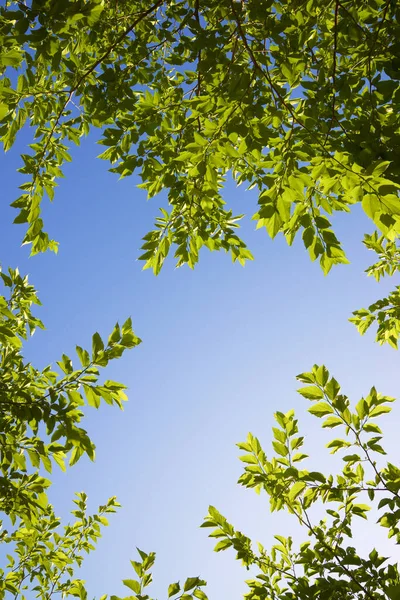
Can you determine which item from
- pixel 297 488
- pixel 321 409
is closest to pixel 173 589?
pixel 297 488

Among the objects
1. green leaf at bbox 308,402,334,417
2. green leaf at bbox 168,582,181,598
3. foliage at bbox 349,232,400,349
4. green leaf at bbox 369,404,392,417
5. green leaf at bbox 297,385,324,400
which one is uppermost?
foliage at bbox 349,232,400,349

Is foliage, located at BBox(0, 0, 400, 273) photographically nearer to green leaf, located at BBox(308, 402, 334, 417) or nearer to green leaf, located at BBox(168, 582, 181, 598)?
green leaf, located at BBox(308, 402, 334, 417)

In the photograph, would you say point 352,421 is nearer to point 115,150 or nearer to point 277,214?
point 277,214

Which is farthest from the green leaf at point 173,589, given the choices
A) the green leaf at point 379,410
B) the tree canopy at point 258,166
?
the green leaf at point 379,410

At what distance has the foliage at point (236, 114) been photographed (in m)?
2.16

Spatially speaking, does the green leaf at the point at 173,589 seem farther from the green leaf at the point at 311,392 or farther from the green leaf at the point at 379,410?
the green leaf at the point at 379,410

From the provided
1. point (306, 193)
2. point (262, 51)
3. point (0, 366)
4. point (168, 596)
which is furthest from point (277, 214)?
point (0, 366)

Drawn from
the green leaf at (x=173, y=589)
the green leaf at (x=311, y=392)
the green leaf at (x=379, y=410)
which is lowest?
the green leaf at (x=173, y=589)

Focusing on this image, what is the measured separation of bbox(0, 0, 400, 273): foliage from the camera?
7.10 feet

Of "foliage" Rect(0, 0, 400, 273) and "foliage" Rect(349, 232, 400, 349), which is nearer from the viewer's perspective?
"foliage" Rect(0, 0, 400, 273)

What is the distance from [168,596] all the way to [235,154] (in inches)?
106

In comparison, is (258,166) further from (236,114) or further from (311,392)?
(311,392)

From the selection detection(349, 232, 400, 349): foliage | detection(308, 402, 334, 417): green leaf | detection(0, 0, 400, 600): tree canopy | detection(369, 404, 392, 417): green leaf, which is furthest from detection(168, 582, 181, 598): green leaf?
detection(349, 232, 400, 349): foliage

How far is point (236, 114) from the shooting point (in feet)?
8.26
